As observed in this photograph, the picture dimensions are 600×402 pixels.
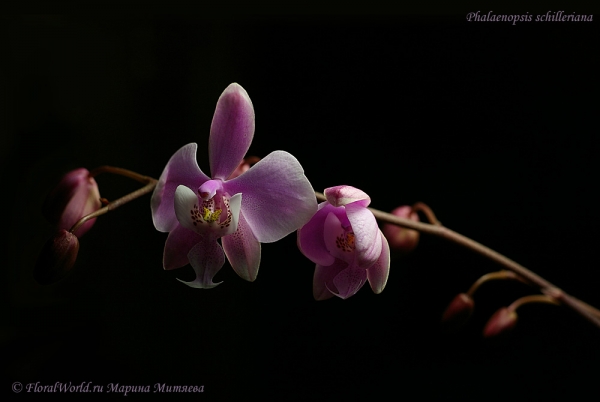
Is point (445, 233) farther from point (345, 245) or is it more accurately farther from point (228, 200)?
point (228, 200)

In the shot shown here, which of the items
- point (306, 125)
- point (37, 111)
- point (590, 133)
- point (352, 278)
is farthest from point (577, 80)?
point (37, 111)

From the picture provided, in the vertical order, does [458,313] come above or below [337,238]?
below

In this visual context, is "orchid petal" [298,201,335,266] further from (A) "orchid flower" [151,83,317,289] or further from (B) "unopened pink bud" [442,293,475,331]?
(B) "unopened pink bud" [442,293,475,331]

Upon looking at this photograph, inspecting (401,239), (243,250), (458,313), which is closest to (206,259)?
(243,250)

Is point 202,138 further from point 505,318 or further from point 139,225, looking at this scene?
point 505,318

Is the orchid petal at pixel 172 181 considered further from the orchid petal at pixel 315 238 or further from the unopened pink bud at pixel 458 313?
the unopened pink bud at pixel 458 313

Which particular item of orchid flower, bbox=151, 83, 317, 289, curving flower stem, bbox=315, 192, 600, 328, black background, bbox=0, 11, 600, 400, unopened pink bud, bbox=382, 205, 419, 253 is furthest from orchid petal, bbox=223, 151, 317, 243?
black background, bbox=0, 11, 600, 400
